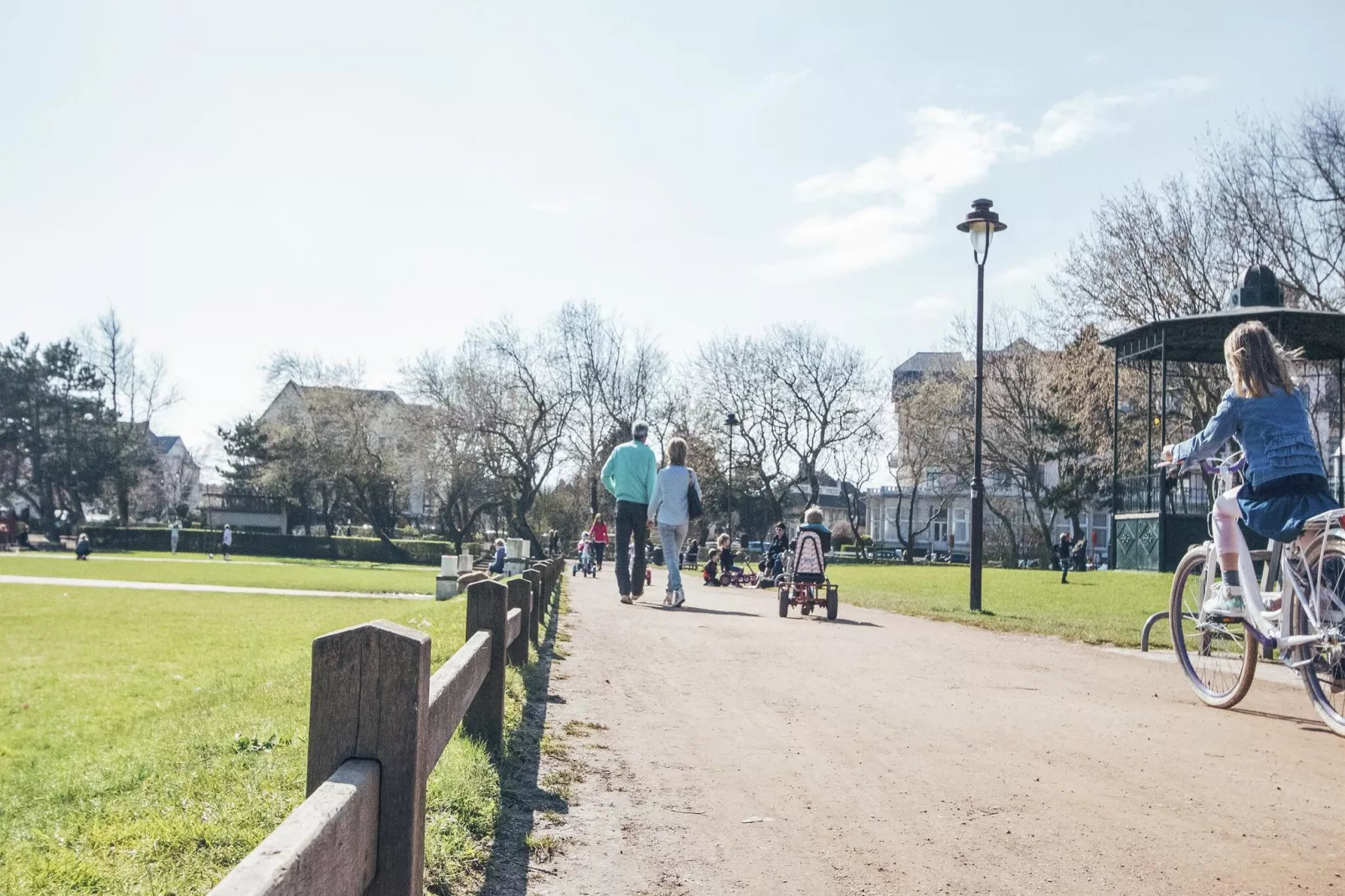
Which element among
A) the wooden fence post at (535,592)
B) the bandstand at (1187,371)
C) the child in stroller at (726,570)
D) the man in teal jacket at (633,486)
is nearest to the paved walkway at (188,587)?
the child in stroller at (726,570)

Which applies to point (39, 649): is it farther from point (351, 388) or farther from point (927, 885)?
point (351, 388)

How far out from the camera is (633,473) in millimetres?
13859

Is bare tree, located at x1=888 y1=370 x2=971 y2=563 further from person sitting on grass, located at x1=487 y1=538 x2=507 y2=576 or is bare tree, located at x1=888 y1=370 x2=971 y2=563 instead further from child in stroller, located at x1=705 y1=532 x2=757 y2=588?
person sitting on grass, located at x1=487 y1=538 x2=507 y2=576

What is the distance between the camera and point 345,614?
19.5 metres

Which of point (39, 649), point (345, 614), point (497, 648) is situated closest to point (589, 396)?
point (345, 614)

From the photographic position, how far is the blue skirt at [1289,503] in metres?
5.91

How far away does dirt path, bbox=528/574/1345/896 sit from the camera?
12.1 ft

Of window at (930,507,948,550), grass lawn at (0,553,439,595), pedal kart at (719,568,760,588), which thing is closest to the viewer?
pedal kart at (719,568,760,588)

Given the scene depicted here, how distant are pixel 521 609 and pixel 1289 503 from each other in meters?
4.24

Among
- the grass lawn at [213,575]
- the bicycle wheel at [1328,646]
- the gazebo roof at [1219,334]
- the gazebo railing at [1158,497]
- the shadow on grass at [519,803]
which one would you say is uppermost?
the gazebo roof at [1219,334]

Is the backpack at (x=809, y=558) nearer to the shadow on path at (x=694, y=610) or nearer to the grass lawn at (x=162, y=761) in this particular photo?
the shadow on path at (x=694, y=610)

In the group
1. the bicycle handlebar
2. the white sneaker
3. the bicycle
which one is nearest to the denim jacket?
the bicycle handlebar

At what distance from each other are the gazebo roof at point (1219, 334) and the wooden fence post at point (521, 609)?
1494 cm

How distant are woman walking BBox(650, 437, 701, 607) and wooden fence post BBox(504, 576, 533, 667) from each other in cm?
609
